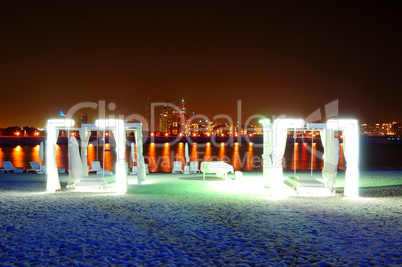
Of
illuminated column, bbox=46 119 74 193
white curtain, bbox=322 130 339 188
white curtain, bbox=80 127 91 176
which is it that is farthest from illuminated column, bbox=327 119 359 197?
white curtain, bbox=80 127 91 176

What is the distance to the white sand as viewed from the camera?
5.62 m

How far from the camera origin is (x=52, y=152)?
12.5m

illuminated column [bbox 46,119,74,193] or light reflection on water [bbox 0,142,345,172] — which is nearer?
illuminated column [bbox 46,119,74,193]

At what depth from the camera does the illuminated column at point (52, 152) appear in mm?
12078

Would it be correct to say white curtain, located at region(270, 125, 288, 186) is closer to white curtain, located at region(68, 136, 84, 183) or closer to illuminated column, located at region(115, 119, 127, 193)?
illuminated column, located at region(115, 119, 127, 193)

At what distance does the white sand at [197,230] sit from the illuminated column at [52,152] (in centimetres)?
72

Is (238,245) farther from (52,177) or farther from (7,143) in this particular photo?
(7,143)

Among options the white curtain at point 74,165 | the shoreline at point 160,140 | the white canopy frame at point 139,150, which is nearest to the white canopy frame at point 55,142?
the white curtain at point 74,165

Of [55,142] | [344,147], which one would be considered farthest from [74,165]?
[344,147]

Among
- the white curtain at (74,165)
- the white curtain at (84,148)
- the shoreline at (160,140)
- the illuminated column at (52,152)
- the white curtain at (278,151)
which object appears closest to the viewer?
the white curtain at (278,151)

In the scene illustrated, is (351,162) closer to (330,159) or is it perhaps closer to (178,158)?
(330,159)

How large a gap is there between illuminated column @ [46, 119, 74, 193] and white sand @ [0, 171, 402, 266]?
0.72 m

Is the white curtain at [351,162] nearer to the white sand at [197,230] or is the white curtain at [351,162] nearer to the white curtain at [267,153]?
the white sand at [197,230]

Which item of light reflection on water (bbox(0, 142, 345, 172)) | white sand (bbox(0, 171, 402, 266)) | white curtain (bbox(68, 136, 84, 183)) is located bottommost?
light reflection on water (bbox(0, 142, 345, 172))
